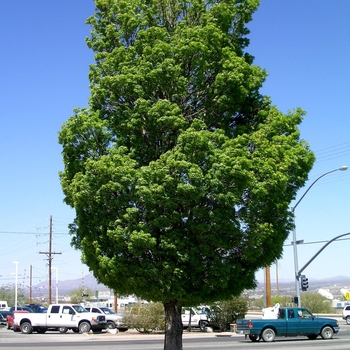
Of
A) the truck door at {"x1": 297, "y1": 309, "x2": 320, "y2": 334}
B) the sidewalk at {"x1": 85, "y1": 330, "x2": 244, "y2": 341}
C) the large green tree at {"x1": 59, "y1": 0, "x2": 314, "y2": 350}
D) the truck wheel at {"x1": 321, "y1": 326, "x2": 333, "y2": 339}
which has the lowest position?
the sidewalk at {"x1": 85, "y1": 330, "x2": 244, "y2": 341}

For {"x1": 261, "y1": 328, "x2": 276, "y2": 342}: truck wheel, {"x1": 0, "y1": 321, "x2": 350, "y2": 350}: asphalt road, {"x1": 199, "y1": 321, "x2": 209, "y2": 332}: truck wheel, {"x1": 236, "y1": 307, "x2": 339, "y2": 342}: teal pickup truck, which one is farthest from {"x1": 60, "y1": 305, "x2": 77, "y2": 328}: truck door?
{"x1": 261, "y1": 328, "x2": 276, "y2": 342}: truck wheel

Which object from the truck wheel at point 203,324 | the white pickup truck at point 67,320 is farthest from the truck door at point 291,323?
the white pickup truck at point 67,320

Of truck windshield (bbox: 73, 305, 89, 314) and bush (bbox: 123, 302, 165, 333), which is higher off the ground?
truck windshield (bbox: 73, 305, 89, 314)

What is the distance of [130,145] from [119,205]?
1.64 meters

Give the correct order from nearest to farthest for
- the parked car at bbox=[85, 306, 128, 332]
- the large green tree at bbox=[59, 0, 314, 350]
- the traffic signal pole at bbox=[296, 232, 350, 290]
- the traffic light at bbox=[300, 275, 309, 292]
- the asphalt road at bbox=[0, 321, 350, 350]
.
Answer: the large green tree at bbox=[59, 0, 314, 350] → the asphalt road at bbox=[0, 321, 350, 350] → the traffic signal pole at bbox=[296, 232, 350, 290] → the traffic light at bbox=[300, 275, 309, 292] → the parked car at bbox=[85, 306, 128, 332]

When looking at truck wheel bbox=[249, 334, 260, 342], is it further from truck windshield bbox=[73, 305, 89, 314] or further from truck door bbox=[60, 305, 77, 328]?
truck door bbox=[60, 305, 77, 328]

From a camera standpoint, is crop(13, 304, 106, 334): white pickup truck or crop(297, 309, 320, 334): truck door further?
crop(13, 304, 106, 334): white pickup truck

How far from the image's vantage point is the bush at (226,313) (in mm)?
38844

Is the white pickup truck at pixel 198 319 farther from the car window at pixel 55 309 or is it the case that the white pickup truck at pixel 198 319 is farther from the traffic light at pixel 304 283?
the car window at pixel 55 309

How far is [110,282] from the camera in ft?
39.2

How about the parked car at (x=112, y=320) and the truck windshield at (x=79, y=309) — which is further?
the parked car at (x=112, y=320)

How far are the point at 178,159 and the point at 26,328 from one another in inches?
1242

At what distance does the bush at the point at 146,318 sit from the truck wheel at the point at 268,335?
9.46 meters

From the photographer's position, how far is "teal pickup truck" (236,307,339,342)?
97.3 ft
